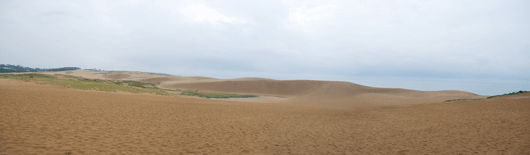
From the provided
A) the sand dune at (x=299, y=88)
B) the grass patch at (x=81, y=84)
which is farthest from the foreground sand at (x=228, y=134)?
the sand dune at (x=299, y=88)

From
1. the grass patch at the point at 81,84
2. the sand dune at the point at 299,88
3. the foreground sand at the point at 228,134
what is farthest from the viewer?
the sand dune at the point at 299,88

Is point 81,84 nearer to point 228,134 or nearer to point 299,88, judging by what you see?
point 228,134

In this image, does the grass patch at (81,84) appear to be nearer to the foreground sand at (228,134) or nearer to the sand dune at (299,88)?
the foreground sand at (228,134)

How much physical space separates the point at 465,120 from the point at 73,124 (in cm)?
1995

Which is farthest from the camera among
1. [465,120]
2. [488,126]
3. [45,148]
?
[465,120]

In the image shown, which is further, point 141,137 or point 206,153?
point 141,137

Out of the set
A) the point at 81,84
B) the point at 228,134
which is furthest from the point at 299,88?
the point at 228,134

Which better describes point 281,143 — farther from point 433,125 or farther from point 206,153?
point 433,125

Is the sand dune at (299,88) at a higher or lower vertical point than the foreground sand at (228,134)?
higher

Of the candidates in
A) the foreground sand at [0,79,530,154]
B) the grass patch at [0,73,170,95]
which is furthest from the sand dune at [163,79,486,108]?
the foreground sand at [0,79,530,154]

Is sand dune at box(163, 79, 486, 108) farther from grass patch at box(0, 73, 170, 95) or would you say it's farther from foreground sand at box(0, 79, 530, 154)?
foreground sand at box(0, 79, 530, 154)

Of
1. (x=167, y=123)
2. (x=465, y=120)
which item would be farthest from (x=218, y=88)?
(x=465, y=120)

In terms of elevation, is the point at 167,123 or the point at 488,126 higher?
the point at 488,126

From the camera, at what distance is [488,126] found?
37.4ft
